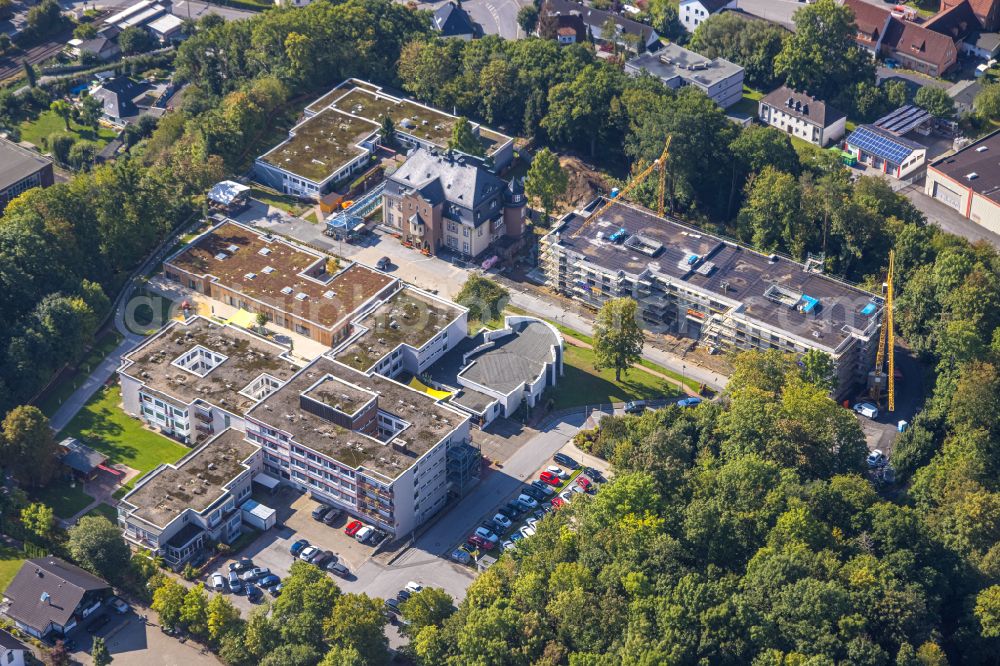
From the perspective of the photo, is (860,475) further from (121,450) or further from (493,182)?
(121,450)

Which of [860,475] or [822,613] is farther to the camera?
[860,475]

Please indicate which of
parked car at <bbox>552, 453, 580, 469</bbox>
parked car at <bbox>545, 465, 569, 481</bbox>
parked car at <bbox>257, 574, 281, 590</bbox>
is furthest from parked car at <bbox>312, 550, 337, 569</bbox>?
parked car at <bbox>552, 453, 580, 469</bbox>

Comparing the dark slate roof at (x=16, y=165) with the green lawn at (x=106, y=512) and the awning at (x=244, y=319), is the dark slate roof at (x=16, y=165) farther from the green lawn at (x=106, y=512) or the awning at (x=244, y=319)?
the green lawn at (x=106, y=512)

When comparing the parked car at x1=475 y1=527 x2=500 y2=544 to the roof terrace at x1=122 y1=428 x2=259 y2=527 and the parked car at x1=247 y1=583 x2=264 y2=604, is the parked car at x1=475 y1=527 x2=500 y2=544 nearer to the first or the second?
the parked car at x1=247 y1=583 x2=264 y2=604

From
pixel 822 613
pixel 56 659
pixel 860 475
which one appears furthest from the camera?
pixel 860 475

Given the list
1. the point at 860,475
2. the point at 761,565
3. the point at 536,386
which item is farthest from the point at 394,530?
the point at 860,475

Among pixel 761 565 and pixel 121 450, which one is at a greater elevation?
pixel 761 565

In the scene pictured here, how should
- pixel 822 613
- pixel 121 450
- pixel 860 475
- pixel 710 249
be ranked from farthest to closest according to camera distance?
pixel 710 249 < pixel 121 450 < pixel 860 475 < pixel 822 613
